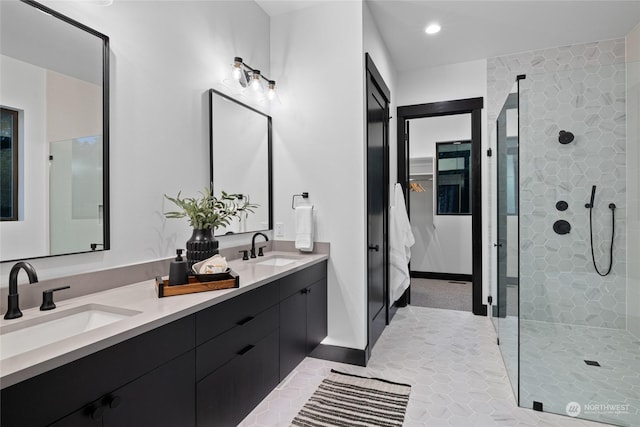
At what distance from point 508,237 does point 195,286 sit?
7.70ft

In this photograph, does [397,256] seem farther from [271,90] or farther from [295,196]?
[271,90]

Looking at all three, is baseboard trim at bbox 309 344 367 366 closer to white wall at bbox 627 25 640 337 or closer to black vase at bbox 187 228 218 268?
black vase at bbox 187 228 218 268

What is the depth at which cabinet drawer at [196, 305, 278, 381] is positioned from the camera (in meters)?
1.42

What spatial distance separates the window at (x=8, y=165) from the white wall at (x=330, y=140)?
1816 millimetres

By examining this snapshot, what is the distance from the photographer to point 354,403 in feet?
6.82

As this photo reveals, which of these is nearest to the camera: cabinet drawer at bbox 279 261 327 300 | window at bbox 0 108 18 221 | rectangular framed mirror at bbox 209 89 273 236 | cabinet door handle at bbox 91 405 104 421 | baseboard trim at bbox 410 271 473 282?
cabinet door handle at bbox 91 405 104 421

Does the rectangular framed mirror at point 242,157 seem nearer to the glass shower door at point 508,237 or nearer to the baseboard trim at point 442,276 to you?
the glass shower door at point 508,237

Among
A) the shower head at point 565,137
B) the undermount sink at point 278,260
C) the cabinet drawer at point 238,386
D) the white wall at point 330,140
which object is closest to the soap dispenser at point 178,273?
the cabinet drawer at point 238,386

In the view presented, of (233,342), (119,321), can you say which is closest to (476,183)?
(233,342)

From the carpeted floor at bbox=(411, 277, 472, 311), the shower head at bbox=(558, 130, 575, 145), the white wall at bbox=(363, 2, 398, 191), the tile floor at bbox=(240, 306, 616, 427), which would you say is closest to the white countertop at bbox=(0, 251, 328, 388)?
the tile floor at bbox=(240, 306, 616, 427)

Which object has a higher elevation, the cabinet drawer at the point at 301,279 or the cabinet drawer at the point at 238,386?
the cabinet drawer at the point at 301,279

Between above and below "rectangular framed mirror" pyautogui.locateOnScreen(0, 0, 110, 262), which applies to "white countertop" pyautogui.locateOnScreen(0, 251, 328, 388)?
below

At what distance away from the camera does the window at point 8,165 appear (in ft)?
3.95

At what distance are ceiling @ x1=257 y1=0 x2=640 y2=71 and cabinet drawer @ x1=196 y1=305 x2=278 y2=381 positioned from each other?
2.47m
